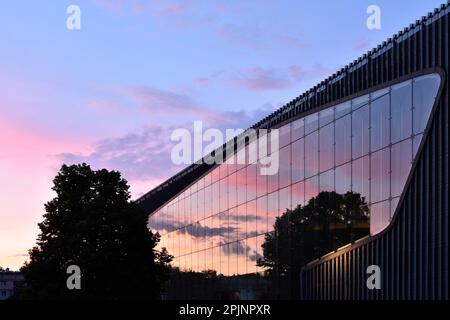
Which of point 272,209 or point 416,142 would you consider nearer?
point 416,142

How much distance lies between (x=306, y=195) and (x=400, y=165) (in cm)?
814

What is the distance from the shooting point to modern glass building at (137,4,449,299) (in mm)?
26203

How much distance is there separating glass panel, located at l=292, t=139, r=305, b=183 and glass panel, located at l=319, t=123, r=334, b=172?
1.89 metres

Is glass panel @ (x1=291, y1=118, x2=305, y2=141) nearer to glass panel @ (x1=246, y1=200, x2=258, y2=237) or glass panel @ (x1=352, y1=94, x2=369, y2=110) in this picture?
glass panel @ (x1=352, y1=94, x2=369, y2=110)

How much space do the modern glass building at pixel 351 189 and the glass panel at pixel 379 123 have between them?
67 mm

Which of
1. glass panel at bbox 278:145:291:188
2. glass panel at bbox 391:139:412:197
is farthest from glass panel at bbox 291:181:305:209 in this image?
glass panel at bbox 391:139:412:197

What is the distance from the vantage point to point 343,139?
32.3m

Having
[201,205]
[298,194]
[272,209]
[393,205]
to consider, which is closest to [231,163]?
[201,205]

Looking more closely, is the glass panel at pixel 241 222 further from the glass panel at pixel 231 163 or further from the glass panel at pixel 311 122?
the glass panel at pixel 311 122

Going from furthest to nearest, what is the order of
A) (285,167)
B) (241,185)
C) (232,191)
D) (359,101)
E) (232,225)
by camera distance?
(232,191) → (232,225) → (241,185) → (285,167) → (359,101)

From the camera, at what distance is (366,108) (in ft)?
100.0

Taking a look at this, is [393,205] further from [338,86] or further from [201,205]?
[201,205]

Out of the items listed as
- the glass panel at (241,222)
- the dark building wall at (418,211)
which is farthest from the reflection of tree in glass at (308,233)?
the glass panel at (241,222)
